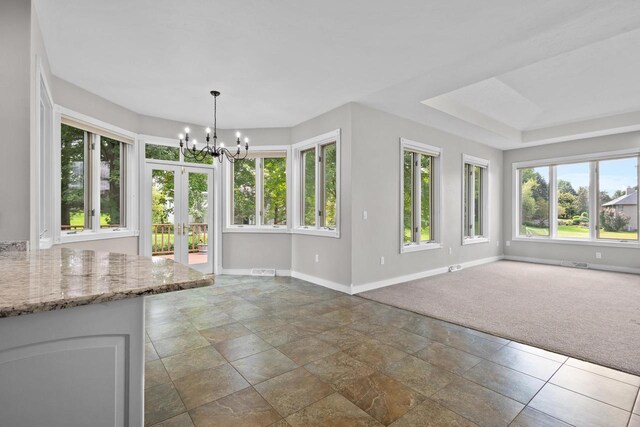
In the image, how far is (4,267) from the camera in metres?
1.42

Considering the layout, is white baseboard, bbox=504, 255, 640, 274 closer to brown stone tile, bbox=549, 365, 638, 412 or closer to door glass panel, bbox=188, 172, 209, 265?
brown stone tile, bbox=549, 365, 638, 412

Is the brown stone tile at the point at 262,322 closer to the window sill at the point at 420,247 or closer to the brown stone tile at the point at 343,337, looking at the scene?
the brown stone tile at the point at 343,337

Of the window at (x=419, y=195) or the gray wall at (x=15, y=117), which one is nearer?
the gray wall at (x=15, y=117)

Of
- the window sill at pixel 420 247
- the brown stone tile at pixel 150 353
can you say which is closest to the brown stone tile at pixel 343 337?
the brown stone tile at pixel 150 353

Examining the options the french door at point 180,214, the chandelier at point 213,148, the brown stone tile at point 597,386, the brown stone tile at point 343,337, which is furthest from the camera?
the french door at point 180,214

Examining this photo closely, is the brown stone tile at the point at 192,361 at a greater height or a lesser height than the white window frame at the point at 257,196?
lesser

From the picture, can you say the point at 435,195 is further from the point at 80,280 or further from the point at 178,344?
the point at 80,280

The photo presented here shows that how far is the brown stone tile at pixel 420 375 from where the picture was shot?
2121 millimetres

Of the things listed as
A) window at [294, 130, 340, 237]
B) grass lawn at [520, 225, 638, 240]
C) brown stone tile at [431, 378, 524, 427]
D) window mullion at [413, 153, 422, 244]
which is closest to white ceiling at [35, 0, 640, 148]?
window at [294, 130, 340, 237]

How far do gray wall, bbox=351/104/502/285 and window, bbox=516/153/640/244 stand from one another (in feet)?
8.13

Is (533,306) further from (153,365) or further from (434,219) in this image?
(153,365)

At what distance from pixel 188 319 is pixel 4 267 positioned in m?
2.21

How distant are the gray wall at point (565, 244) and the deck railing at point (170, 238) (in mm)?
7119

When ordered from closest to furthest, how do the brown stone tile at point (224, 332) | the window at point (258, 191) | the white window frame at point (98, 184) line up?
the brown stone tile at point (224, 332), the white window frame at point (98, 184), the window at point (258, 191)
